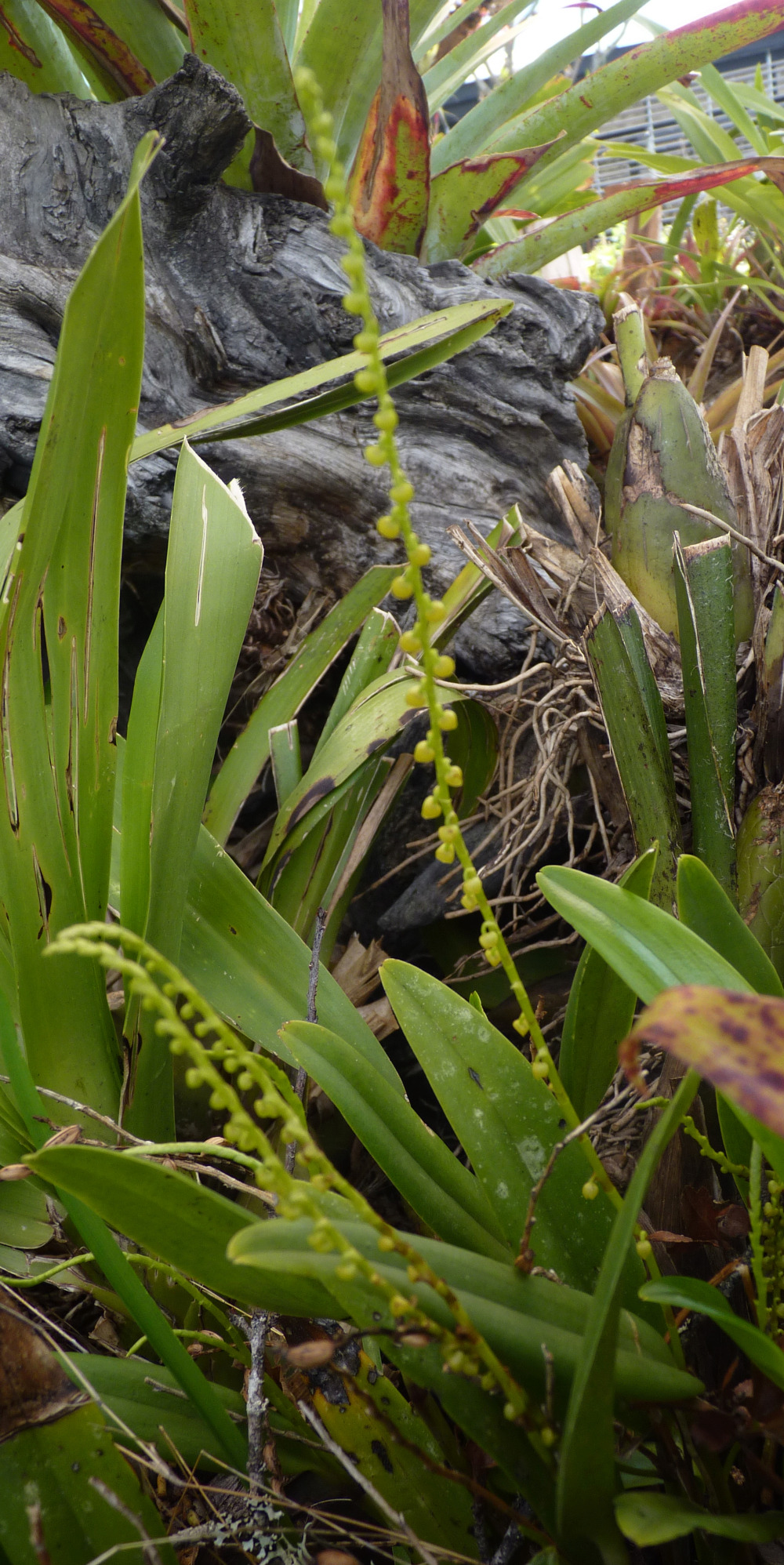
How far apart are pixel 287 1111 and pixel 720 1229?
0.30m

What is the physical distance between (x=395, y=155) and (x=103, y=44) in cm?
37

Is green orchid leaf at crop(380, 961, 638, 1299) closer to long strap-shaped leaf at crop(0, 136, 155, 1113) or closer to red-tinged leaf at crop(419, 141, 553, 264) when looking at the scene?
long strap-shaped leaf at crop(0, 136, 155, 1113)

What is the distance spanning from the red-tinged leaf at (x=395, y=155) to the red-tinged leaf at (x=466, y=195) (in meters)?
0.05

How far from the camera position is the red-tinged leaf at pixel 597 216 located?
46.9 inches

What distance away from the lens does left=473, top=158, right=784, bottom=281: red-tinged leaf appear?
1190 millimetres

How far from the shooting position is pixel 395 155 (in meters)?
1.06

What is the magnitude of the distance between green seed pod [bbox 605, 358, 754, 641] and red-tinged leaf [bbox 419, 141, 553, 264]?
0.46 meters

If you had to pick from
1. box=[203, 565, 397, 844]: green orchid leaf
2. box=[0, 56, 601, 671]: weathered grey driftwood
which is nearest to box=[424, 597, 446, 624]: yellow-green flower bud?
box=[203, 565, 397, 844]: green orchid leaf

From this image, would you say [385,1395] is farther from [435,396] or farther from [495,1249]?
[435,396]

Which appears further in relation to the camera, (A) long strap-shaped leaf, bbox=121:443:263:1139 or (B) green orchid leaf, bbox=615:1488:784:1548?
(A) long strap-shaped leaf, bbox=121:443:263:1139

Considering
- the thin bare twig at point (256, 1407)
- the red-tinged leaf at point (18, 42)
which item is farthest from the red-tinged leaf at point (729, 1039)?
the red-tinged leaf at point (18, 42)

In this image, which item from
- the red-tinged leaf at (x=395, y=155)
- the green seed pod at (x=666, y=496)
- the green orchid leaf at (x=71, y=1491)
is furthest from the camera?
the red-tinged leaf at (x=395, y=155)

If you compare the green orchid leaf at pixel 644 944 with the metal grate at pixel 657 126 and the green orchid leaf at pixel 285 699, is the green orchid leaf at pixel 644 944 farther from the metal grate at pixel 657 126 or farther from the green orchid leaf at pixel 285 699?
the metal grate at pixel 657 126

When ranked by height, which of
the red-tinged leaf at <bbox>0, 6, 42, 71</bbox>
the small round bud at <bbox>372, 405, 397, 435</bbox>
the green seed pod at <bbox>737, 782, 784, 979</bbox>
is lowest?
the green seed pod at <bbox>737, 782, 784, 979</bbox>
